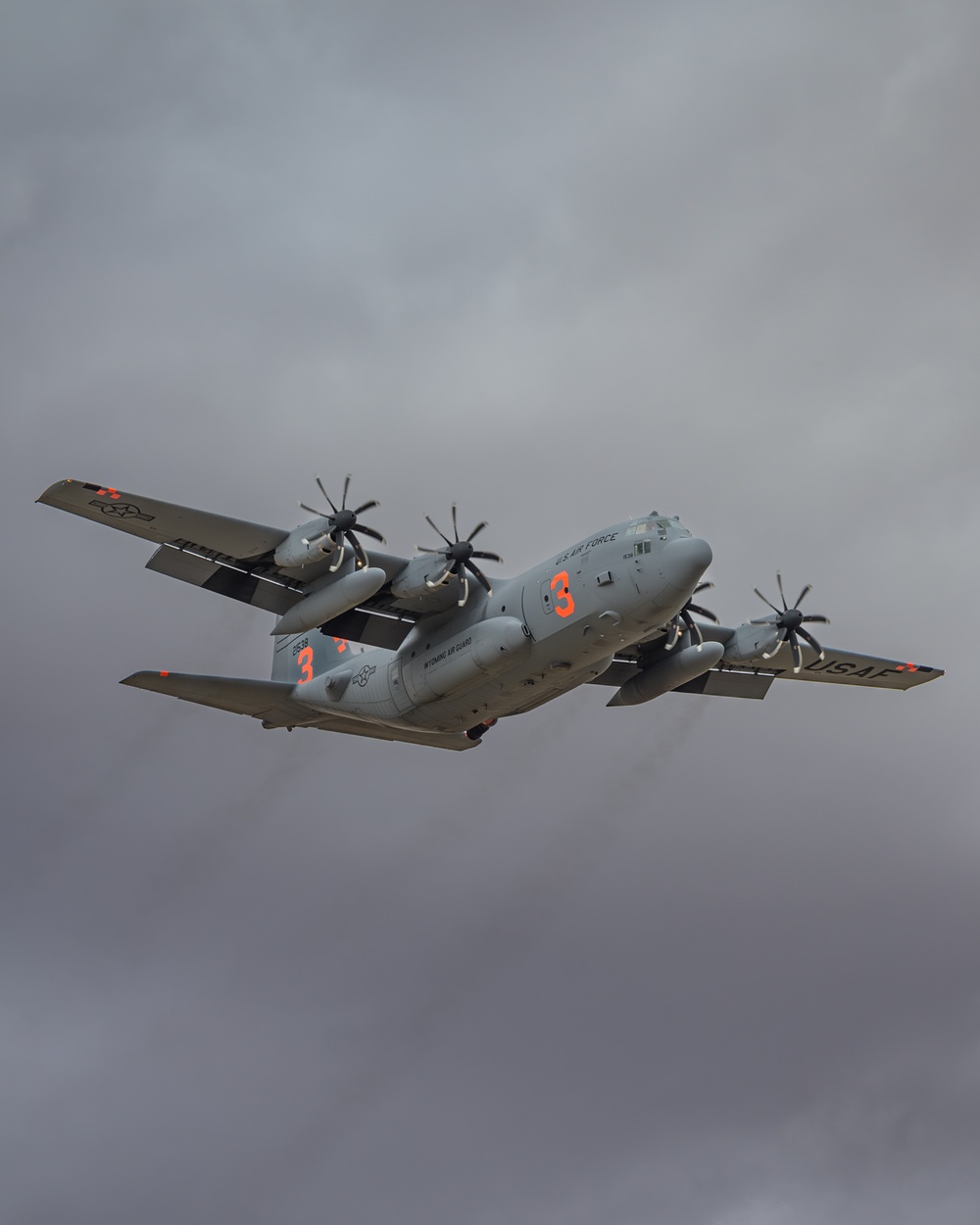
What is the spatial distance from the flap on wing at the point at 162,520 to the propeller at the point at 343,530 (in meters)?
1.23

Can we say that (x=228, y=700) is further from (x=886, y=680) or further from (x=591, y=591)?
(x=886, y=680)

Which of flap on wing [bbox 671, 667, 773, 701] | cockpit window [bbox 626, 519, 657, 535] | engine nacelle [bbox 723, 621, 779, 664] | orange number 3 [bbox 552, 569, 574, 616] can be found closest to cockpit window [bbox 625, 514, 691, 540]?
cockpit window [bbox 626, 519, 657, 535]

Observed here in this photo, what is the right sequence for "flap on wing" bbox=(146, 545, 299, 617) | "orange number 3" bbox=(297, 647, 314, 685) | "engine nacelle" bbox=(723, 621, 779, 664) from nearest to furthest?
"flap on wing" bbox=(146, 545, 299, 617) → "engine nacelle" bbox=(723, 621, 779, 664) → "orange number 3" bbox=(297, 647, 314, 685)

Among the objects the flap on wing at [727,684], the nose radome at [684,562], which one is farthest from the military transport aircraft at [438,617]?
the flap on wing at [727,684]

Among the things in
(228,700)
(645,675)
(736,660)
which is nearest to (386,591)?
(228,700)

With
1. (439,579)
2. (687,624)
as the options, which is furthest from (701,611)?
(439,579)

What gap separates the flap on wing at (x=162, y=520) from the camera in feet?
110

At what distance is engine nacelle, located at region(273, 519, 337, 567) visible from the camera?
112 feet

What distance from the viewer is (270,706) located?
133ft

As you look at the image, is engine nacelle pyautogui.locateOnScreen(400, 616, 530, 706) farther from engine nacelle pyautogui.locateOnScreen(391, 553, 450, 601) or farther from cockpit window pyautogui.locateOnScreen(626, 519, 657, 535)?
cockpit window pyautogui.locateOnScreen(626, 519, 657, 535)

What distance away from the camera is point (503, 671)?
3600 cm

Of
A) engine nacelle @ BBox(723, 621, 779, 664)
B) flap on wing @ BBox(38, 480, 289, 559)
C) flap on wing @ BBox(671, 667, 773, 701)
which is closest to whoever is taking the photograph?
flap on wing @ BBox(38, 480, 289, 559)

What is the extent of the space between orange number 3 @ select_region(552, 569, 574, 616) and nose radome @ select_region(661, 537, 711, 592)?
2.56m

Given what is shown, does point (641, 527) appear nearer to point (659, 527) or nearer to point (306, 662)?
point (659, 527)
